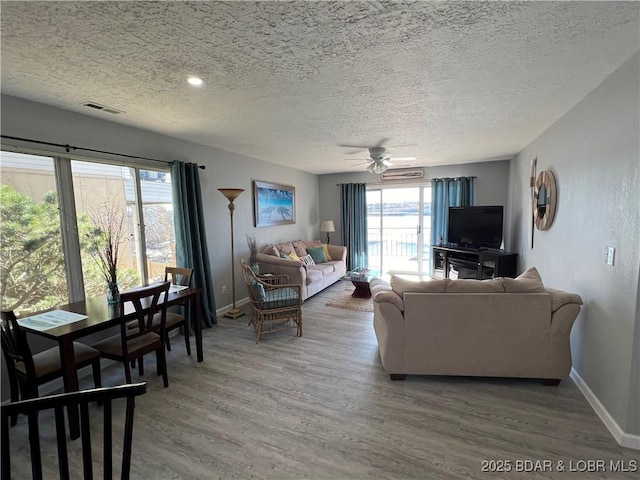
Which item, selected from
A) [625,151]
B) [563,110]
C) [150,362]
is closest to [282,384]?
[150,362]

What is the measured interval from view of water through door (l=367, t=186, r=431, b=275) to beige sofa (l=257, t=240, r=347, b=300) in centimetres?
112

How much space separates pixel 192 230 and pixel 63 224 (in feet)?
4.24

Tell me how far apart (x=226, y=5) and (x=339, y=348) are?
3.05 metres

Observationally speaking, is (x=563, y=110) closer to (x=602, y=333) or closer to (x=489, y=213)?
(x=602, y=333)

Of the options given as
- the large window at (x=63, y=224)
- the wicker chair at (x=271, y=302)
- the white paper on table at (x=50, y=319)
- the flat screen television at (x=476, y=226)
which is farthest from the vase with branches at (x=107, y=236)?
the flat screen television at (x=476, y=226)

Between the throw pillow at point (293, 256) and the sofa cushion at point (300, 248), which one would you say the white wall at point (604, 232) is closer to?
the throw pillow at point (293, 256)

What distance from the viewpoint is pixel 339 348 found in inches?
129

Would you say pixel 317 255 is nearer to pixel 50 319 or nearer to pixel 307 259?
pixel 307 259

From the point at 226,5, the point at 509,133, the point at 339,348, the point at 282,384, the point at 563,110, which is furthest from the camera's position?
the point at 509,133

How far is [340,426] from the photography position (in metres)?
2.11

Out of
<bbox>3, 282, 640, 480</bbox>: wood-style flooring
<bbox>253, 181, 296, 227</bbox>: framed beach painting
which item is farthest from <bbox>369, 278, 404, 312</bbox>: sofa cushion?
<bbox>253, 181, 296, 227</bbox>: framed beach painting

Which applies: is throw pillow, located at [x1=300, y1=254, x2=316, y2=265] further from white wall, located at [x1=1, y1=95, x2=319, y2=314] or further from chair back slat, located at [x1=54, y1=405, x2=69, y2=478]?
chair back slat, located at [x1=54, y1=405, x2=69, y2=478]

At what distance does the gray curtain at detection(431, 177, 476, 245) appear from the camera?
19.2 feet

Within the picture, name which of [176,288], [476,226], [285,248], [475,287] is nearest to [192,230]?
[176,288]
